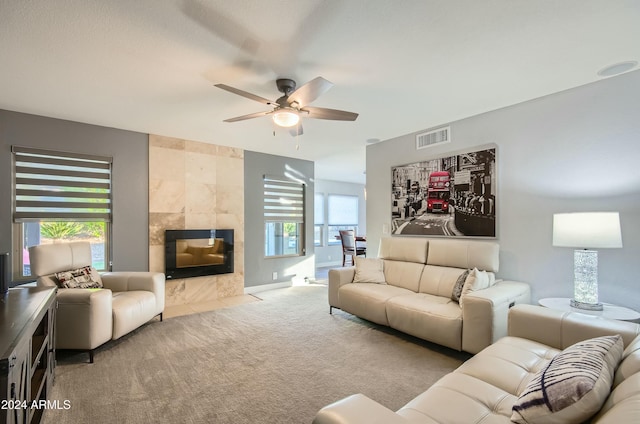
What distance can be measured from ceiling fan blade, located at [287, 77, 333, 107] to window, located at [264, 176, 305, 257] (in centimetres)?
308

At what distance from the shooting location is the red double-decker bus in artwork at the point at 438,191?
365 cm

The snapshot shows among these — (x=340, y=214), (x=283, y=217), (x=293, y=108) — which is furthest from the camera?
(x=340, y=214)

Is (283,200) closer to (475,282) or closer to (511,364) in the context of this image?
(475,282)

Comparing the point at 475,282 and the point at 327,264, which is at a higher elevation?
the point at 475,282

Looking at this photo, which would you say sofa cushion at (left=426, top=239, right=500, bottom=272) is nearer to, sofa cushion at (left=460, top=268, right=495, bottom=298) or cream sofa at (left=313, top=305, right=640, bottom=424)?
sofa cushion at (left=460, top=268, right=495, bottom=298)

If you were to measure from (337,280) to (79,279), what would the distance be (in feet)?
9.29

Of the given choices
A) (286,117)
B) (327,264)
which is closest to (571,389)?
(286,117)

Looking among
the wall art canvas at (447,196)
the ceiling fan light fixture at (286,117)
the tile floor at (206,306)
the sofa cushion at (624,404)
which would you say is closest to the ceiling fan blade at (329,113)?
the ceiling fan light fixture at (286,117)

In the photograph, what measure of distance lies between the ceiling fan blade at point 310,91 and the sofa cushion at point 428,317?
Answer: 216 centimetres

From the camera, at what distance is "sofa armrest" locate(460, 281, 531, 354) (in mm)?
2373

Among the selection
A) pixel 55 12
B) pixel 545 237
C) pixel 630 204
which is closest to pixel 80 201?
pixel 55 12

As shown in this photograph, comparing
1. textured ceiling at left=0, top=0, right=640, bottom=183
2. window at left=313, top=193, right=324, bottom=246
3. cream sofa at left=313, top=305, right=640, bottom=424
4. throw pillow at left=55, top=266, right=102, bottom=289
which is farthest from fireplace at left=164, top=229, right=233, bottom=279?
cream sofa at left=313, top=305, right=640, bottom=424

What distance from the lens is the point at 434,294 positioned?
3.32m

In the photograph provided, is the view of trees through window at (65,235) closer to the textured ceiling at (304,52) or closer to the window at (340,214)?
the textured ceiling at (304,52)
